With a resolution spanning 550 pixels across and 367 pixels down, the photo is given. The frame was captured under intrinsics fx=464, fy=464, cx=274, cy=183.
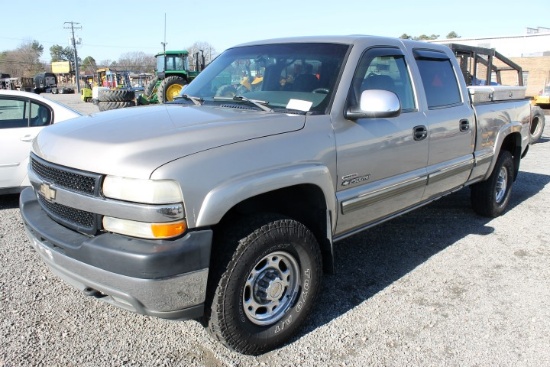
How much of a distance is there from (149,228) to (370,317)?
1.81 metres

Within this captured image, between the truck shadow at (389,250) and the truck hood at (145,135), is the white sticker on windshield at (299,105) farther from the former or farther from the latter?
the truck shadow at (389,250)

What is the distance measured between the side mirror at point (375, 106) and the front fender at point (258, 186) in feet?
1.61

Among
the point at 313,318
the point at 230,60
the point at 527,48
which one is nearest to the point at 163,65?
the point at 230,60

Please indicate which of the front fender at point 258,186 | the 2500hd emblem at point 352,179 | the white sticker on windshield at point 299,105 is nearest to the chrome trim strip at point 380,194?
the 2500hd emblem at point 352,179

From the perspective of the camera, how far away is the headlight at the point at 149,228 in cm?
231

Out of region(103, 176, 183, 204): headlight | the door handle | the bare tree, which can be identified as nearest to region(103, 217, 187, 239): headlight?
region(103, 176, 183, 204): headlight

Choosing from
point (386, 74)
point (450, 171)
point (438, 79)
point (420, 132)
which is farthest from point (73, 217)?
point (438, 79)

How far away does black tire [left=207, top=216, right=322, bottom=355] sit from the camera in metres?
2.57

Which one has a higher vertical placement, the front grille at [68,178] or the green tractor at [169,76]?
the front grille at [68,178]

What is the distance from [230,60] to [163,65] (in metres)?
20.5

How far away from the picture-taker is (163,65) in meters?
23.3

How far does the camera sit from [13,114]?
229 inches

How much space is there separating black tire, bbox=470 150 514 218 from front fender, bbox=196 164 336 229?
3134 mm

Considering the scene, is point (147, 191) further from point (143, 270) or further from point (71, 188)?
point (71, 188)
